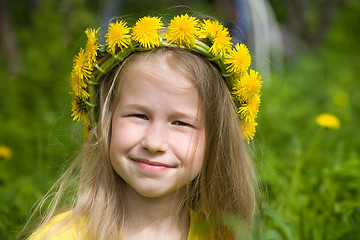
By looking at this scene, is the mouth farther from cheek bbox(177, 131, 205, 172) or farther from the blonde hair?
the blonde hair

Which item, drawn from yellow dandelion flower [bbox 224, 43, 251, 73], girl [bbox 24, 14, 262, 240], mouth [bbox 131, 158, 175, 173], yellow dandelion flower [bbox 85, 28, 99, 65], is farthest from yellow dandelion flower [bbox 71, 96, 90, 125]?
yellow dandelion flower [bbox 224, 43, 251, 73]

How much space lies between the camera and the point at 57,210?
5.93 ft

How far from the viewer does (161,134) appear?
1521 millimetres

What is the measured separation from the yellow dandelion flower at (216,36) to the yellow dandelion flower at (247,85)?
0.39 feet

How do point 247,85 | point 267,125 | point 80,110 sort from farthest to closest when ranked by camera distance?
point 267,125, point 80,110, point 247,85

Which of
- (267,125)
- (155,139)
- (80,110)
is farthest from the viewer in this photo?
(267,125)

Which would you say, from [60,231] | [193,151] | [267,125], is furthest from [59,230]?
[267,125]

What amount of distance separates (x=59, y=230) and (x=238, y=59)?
84 centimetres

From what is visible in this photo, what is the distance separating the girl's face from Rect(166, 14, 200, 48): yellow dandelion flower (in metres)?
0.09

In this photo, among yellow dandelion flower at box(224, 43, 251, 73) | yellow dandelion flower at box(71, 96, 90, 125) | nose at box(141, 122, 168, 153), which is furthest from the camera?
yellow dandelion flower at box(71, 96, 90, 125)

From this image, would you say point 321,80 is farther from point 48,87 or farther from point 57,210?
point 57,210

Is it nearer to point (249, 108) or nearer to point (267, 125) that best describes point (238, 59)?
point (249, 108)

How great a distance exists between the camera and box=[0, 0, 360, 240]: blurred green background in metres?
2.13

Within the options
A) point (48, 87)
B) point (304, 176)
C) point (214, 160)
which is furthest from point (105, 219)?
point (48, 87)
